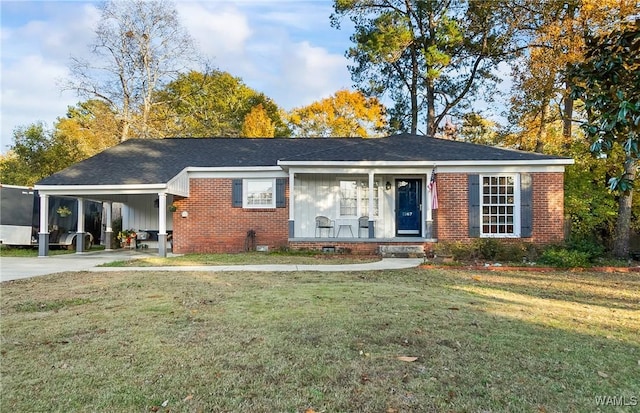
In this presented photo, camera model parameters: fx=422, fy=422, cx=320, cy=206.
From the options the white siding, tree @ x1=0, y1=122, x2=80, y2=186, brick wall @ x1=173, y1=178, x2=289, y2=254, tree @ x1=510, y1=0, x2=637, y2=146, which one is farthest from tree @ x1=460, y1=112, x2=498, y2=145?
tree @ x1=0, y1=122, x2=80, y2=186

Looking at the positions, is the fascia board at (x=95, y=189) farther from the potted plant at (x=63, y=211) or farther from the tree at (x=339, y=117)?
the tree at (x=339, y=117)

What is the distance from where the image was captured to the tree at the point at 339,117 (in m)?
32.4

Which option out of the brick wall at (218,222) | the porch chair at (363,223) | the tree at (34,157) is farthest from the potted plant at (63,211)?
the porch chair at (363,223)

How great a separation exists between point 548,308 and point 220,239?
11005mm

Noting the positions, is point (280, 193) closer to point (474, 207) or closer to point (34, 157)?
point (474, 207)

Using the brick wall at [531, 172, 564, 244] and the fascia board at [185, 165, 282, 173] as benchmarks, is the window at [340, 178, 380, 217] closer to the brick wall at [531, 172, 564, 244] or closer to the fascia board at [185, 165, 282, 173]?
the fascia board at [185, 165, 282, 173]

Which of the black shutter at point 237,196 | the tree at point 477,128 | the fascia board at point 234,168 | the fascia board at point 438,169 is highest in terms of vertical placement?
the tree at point 477,128

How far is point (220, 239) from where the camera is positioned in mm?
14680

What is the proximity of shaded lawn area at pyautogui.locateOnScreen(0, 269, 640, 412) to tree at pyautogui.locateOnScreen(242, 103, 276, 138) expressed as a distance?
24.8 m

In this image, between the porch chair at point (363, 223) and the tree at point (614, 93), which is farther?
the porch chair at point (363, 223)

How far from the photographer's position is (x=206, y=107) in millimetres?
32094

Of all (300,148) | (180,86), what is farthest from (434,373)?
(180,86)

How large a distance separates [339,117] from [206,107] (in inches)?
404

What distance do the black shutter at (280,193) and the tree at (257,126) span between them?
1672 cm
